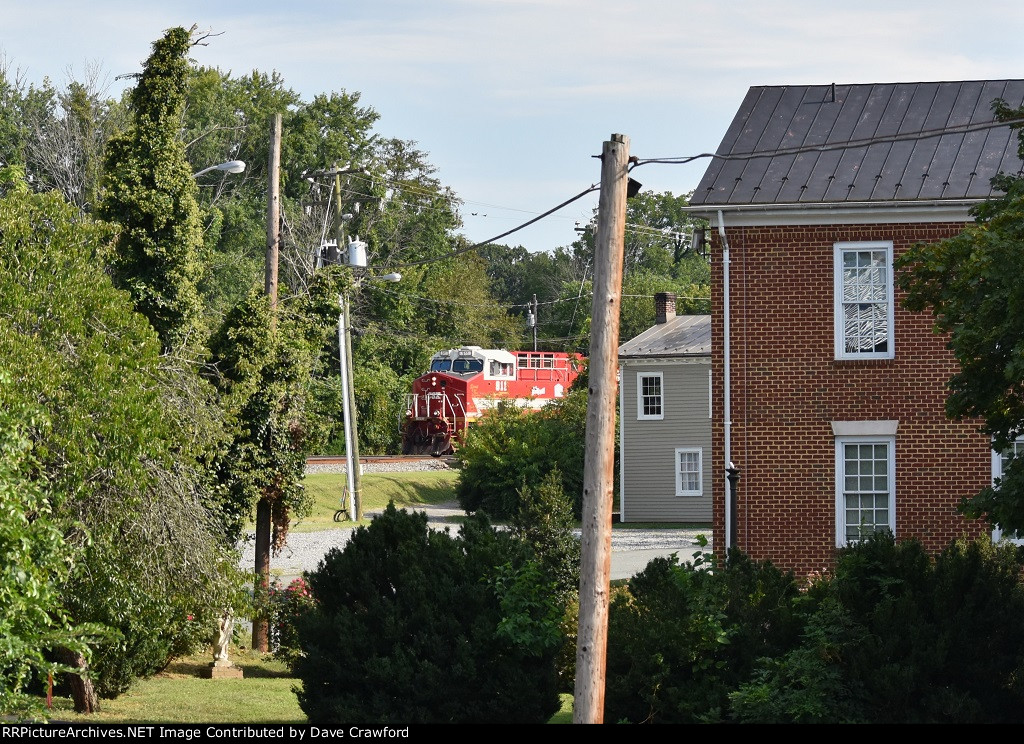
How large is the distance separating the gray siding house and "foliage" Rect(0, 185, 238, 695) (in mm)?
27219

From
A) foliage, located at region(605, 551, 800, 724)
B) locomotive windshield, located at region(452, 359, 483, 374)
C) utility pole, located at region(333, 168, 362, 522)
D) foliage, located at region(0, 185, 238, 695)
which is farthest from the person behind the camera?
locomotive windshield, located at region(452, 359, 483, 374)

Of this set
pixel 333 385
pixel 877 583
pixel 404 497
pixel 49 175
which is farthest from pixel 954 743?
pixel 49 175

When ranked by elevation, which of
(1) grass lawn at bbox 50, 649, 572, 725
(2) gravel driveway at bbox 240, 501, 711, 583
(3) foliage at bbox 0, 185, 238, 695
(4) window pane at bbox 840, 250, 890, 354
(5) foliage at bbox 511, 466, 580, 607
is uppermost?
(4) window pane at bbox 840, 250, 890, 354

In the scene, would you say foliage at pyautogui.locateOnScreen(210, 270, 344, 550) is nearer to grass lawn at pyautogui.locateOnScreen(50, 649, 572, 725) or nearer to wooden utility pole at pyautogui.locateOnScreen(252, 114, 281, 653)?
wooden utility pole at pyautogui.locateOnScreen(252, 114, 281, 653)

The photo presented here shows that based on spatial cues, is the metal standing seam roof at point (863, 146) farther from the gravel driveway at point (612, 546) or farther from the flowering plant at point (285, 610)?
the gravel driveway at point (612, 546)

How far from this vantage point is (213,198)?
57.3 meters

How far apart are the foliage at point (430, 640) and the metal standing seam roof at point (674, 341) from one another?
26873 mm

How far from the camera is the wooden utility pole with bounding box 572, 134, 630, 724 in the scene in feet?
34.2

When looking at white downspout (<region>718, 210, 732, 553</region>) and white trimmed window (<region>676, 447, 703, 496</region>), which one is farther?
white trimmed window (<region>676, 447, 703, 496</region>)

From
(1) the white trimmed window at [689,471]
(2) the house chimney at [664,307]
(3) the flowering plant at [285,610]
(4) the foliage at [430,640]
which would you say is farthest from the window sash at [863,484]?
(2) the house chimney at [664,307]

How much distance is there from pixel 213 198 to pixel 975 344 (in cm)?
4951

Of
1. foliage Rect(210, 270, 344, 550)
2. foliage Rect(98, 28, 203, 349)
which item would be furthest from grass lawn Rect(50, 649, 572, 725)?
foliage Rect(98, 28, 203, 349)

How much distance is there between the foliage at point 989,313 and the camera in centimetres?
1127

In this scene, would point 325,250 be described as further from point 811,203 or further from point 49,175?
point 49,175
